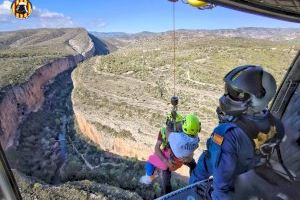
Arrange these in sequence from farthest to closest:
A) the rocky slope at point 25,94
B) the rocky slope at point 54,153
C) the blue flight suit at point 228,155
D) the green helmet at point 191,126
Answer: the rocky slope at point 25,94 < the rocky slope at point 54,153 < the green helmet at point 191,126 < the blue flight suit at point 228,155

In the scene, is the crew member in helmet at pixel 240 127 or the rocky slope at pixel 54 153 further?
the rocky slope at pixel 54 153

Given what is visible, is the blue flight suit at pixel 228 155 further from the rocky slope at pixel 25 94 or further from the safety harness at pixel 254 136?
the rocky slope at pixel 25 94

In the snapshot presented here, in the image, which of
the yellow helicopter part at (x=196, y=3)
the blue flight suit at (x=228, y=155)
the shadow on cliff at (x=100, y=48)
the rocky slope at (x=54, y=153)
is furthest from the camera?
the shadow on cliff at (x=100, y=48)

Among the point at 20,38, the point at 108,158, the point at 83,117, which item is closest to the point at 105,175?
the point at 108,158

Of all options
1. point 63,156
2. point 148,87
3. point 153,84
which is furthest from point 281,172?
point 153,84

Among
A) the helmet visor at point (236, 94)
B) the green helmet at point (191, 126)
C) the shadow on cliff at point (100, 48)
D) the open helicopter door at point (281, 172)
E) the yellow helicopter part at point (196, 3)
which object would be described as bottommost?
the shadow on cliff at point (100, 48)

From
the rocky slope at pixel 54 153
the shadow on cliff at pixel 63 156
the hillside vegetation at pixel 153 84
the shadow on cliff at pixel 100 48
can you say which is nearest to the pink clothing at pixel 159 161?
the rocky slope at pixel 54 153
